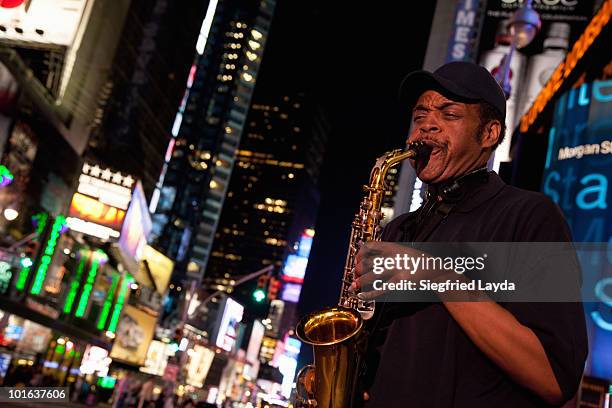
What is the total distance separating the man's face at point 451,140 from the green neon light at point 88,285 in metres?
38.7

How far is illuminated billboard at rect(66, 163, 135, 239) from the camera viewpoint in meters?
29.0

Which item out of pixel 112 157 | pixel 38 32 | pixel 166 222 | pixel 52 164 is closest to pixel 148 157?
pixel 112 157

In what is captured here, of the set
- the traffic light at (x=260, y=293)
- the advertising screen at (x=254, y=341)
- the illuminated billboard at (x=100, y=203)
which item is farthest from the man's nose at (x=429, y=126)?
the advertising screen at (x=254, y=341)

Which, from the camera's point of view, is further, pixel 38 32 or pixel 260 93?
pixel 260 93

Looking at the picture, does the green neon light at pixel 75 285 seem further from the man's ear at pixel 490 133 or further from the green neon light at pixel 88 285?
the man's ear at pixel 490 133

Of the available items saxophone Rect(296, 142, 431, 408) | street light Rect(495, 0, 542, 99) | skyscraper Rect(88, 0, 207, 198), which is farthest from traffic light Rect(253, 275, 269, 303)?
saxophone Rect(296, 142, 431, 408)

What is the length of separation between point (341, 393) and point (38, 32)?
54.2ft

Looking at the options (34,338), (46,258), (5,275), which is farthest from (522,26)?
(34,338)

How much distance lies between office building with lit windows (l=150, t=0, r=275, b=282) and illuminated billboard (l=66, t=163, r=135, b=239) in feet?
276

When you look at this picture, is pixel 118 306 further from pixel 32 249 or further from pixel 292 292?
pixel 292 292

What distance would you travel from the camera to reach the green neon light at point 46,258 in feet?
101

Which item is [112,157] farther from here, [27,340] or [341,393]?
[341,393]

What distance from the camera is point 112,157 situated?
4256 centimetres

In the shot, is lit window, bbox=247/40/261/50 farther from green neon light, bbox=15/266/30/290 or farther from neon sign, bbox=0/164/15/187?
neon sign, bbox=0/164/15/187
